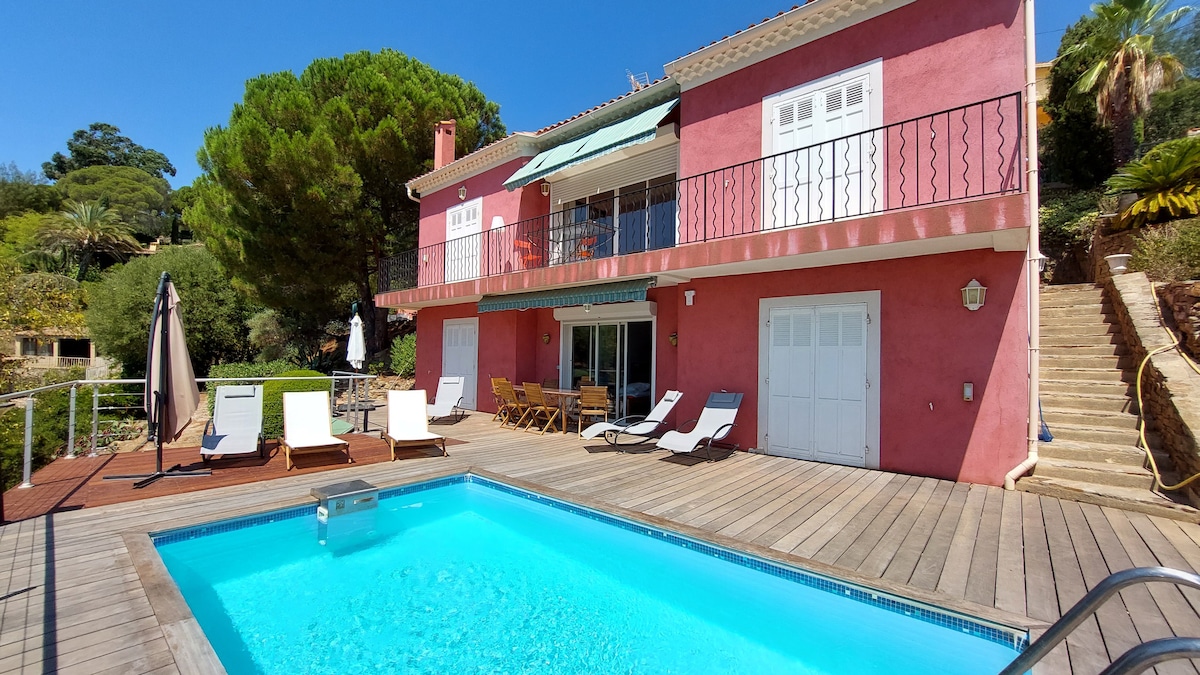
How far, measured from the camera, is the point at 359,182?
19734 millimetres

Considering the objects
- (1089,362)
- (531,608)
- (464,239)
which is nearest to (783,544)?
(531,608)

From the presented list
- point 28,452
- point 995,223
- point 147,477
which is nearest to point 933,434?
point 995,223

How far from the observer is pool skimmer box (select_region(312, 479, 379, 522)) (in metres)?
6.76

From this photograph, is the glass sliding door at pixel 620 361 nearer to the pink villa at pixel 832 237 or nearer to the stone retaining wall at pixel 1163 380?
the pink villa at pixel 832 237

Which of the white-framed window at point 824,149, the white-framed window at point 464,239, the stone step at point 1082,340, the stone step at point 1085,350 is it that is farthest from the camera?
the white-framed window at point 464,239

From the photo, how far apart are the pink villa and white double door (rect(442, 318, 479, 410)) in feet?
13.0

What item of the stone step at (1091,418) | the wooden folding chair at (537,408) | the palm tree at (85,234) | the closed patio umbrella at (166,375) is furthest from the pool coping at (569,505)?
the palm tree at (85,234)

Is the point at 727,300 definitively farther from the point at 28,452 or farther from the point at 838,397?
the point at 28,452

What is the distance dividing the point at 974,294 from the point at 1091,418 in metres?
2.93

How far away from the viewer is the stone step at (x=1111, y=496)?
5996 millimetres

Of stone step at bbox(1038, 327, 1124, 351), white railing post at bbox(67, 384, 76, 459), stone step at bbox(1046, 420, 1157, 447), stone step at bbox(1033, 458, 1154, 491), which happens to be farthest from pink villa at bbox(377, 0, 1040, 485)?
white railing post at bbox(67, 384, 76, 459)

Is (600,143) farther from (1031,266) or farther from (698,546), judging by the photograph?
(698,546)

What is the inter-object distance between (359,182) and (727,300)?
16.1 metres

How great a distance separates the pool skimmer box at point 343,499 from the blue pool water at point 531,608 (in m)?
0.23
